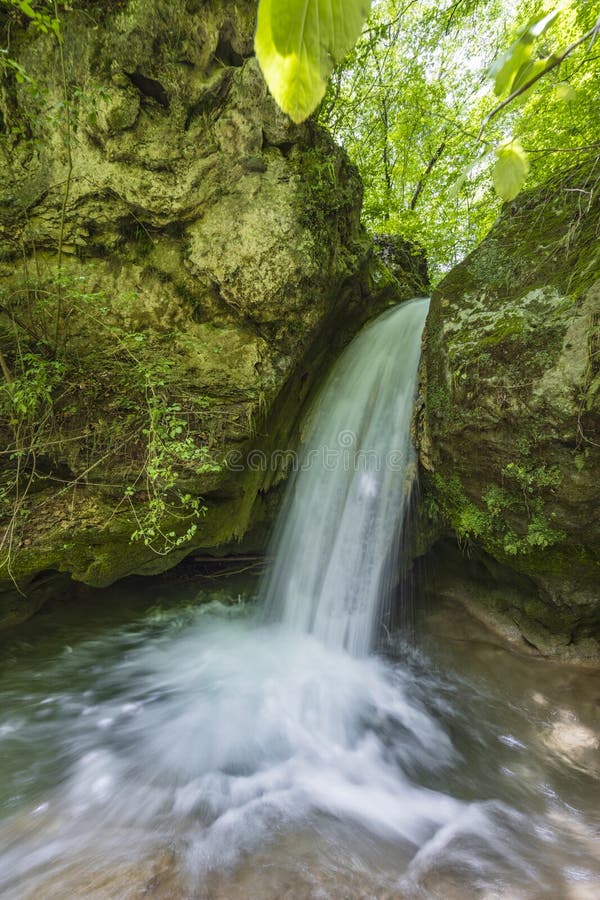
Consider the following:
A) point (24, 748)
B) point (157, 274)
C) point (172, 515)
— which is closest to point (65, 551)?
point (172, 515)

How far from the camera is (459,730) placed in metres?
3.25

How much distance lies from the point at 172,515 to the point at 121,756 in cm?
199

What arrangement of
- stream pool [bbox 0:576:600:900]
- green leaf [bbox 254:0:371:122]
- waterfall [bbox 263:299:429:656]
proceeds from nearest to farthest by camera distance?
green leaf [bbox 254:0:371:122] < stream pool [bbox 0:576:600:900] < waterfall [bbox 263:299:429:656]

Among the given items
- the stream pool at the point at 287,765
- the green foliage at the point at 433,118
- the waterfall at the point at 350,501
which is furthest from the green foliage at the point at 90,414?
the green foliage at the point at 433,118

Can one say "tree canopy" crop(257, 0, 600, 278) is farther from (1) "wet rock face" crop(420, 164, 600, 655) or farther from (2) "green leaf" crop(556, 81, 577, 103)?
(2) "green leaf" crop(556, 81, 577, 103)

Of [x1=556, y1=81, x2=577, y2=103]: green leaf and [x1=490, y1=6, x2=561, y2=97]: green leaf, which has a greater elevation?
[x1=556, y1=81, x2=577, y2=103]: green leaf

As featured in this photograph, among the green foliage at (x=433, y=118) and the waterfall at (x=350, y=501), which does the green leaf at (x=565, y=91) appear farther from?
the green foliage at (x=433, y=118)

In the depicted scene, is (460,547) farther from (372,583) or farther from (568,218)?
(568,218)

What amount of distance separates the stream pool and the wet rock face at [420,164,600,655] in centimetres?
95

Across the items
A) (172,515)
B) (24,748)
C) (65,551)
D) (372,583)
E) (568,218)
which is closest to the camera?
(24,748)

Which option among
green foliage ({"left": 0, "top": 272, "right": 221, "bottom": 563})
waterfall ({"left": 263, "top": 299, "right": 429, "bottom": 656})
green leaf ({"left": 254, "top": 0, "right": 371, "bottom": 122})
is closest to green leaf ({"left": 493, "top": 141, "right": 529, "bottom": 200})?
green leaf ({"left": 254, "top": 0, "right": 371, "bottom": 122})

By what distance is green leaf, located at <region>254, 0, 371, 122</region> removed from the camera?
439 millimetres

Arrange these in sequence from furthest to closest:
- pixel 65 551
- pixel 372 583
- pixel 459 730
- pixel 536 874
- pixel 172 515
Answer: pixel 372 583
pixel 172 515
pixel 65 551
pixel 459 730
pixel 536 874

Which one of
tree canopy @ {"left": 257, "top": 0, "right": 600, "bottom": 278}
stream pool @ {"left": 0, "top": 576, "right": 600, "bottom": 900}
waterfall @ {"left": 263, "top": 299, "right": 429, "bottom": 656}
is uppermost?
tree canopy @ {"left": 257, "top": 0, "right": 600, "bottom": 278}
